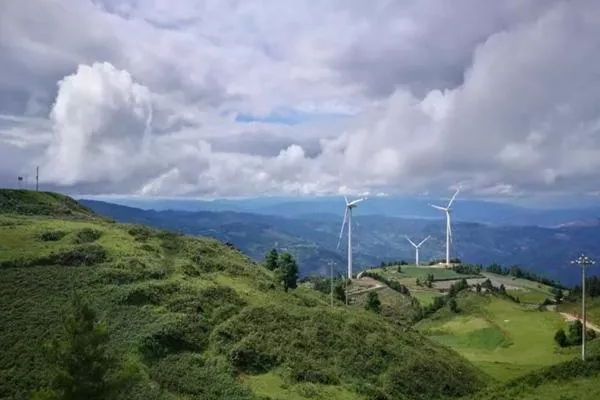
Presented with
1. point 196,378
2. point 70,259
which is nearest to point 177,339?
point 196,378

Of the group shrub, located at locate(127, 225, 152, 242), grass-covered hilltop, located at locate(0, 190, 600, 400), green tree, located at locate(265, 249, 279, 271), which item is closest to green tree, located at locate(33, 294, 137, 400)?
grass-covered hilltop, located at locate(0, 190, 600, 400)

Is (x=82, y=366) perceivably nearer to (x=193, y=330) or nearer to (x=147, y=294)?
(x=193, y=330)

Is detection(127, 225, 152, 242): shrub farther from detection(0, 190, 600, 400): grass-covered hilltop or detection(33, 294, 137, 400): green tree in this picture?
detection(33, 294, 137, 400): green tree

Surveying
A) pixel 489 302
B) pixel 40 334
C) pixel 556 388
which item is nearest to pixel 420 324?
pixel 489 302

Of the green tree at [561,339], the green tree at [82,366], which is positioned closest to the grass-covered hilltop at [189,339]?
the green tree at [82,366]

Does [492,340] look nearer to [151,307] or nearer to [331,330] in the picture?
[331,330]
